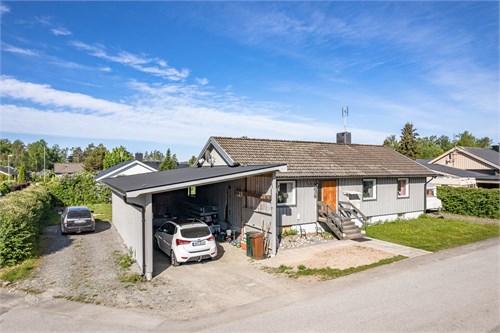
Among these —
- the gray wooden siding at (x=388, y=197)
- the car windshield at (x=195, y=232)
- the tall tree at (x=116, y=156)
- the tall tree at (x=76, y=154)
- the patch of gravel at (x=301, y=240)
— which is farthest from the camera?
the tall tree at (x=76, y=154)

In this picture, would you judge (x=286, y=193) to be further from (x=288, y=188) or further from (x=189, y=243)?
(x=189, y=243)

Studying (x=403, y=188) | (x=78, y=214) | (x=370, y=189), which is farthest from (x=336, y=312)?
(x=403, y=188)

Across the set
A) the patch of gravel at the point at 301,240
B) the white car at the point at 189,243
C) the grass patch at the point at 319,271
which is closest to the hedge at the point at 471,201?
the patch of gravel at the point at 301,240

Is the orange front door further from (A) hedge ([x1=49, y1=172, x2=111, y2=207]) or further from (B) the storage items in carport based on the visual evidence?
(A) hedge ([x1=49, y1=172, x2=111, y2=207])

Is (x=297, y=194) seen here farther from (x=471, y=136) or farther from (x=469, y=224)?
(x=471, y=136)

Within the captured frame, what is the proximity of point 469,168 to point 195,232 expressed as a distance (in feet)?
131

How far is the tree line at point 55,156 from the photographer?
187ft

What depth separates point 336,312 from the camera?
27.4 feet

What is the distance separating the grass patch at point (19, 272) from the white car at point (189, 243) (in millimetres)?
4783

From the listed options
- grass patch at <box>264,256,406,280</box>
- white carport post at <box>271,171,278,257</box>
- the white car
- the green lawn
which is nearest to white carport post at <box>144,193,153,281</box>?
the white car

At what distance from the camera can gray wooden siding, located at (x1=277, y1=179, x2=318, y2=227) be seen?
17031 millimetres

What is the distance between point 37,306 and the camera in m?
8.86

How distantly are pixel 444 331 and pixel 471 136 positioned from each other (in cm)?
11099

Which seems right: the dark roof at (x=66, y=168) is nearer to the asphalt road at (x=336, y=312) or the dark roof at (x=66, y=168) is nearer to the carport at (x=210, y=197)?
the carport at (x=210, y=197)
